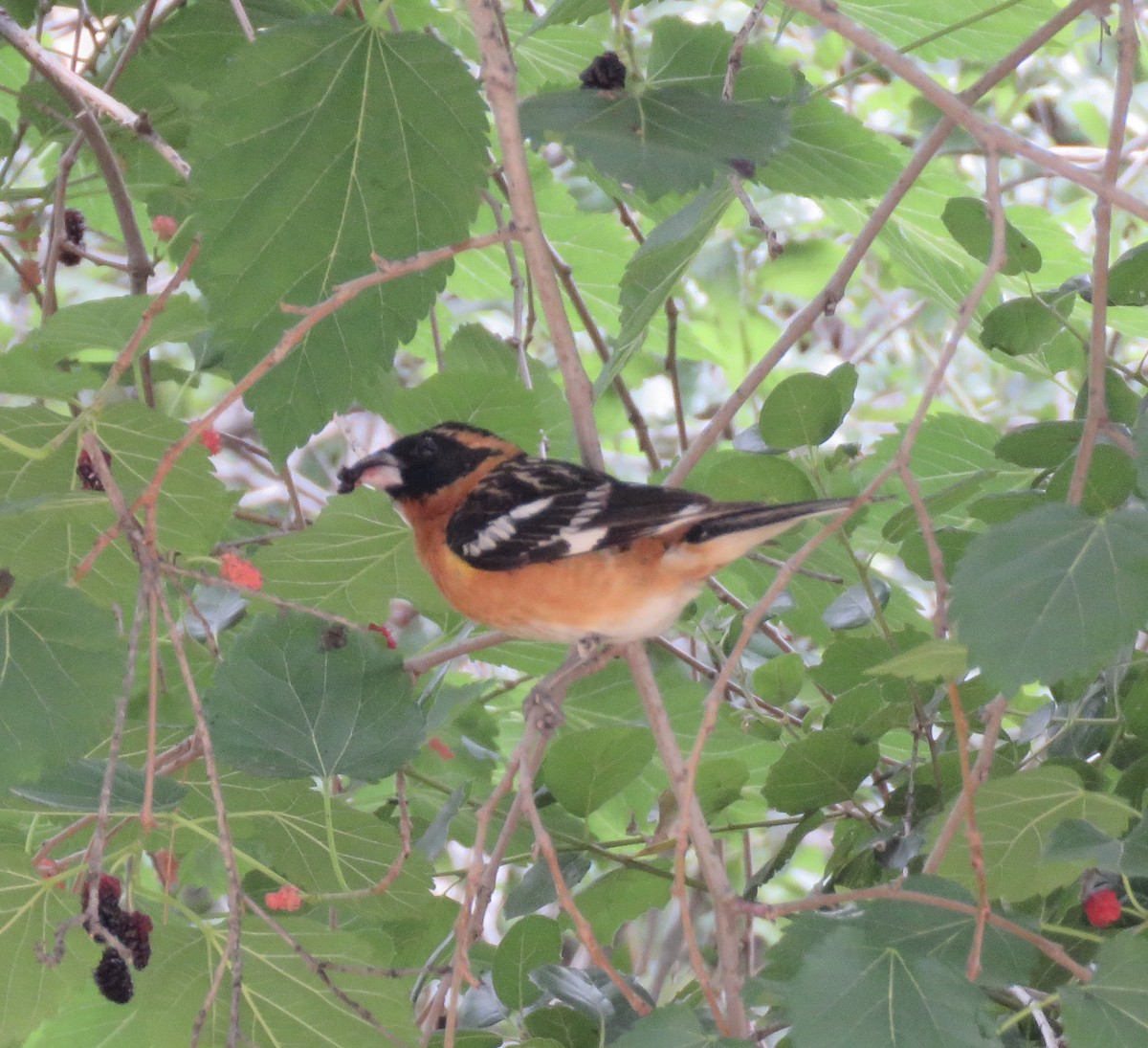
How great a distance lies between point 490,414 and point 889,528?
714 millimetres

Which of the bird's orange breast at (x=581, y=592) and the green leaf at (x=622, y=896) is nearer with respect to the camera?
the green leaf at (x=622, y=896)

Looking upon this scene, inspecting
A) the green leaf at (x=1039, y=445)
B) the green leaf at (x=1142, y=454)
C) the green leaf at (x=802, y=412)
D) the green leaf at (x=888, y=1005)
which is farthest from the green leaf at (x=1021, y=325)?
the green leaf at (x=888, y=1005)

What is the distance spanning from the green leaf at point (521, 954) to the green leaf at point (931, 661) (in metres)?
0.69

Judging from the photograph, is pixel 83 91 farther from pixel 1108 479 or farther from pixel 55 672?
pixel 1108 479

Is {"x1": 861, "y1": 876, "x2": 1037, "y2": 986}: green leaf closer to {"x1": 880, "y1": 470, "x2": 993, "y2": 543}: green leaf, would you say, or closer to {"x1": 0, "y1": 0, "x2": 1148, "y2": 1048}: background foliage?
{"x1": 0, "y1": 0, "x2": 1148, "y2": 1048}: background foliage

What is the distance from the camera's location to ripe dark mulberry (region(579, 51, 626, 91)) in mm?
1906

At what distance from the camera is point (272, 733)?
1.80 meters

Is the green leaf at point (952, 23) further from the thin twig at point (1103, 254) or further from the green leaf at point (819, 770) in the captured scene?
the green leaf at point (819, 770)

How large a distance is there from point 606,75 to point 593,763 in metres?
1.02

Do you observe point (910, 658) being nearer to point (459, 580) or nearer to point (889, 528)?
point (889, 528)

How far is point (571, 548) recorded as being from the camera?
7.39 feet

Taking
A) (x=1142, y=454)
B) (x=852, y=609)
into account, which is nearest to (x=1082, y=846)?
(x=1142, y=454)

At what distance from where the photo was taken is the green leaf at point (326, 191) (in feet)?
6.12

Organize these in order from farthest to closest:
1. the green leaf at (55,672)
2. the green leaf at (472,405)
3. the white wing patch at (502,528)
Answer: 1. the white wing patch at (502,528)
2. the green leaf at (472,405)
3. the green leaf at (55,672)
